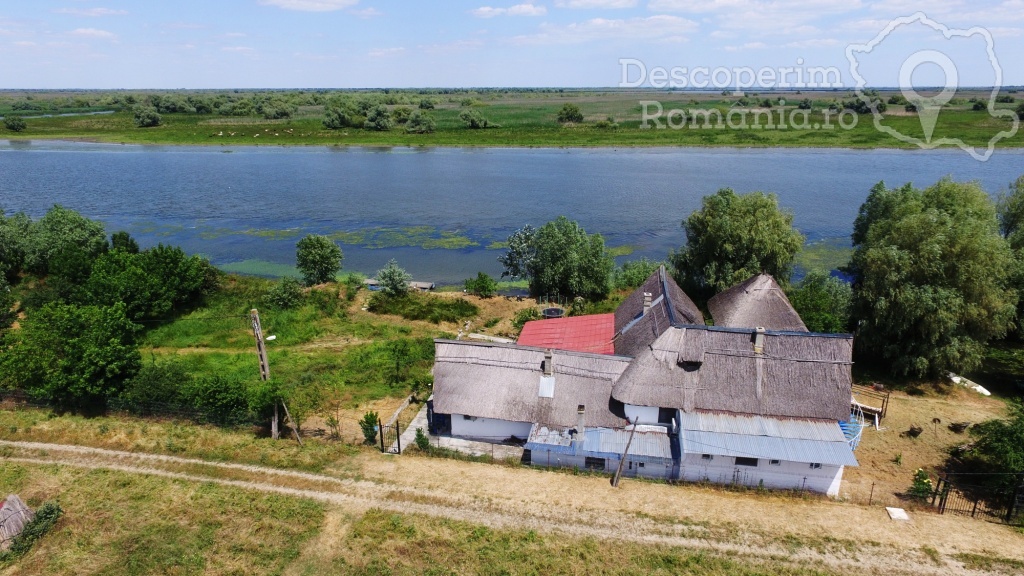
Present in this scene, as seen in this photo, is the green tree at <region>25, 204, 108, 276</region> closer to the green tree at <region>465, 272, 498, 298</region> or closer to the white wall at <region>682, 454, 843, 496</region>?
the green tree at <region>465, 272, 498, 298</region>

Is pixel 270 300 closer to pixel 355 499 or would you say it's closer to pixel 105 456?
pixel 105 456

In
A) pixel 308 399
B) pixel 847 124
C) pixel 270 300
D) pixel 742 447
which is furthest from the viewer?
pixel 847 124

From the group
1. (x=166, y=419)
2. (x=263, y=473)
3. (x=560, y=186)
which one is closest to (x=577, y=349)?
(x=263, y=473)

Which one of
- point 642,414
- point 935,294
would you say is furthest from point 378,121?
point 642,414

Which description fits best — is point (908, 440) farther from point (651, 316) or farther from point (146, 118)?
point (146, 118)

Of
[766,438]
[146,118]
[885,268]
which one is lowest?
[766,438]

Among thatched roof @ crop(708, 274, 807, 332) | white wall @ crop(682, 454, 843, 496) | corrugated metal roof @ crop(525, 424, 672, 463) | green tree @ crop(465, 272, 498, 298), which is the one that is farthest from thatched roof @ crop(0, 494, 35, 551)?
thatched roof @ crop(708, 274, 807, 332)
